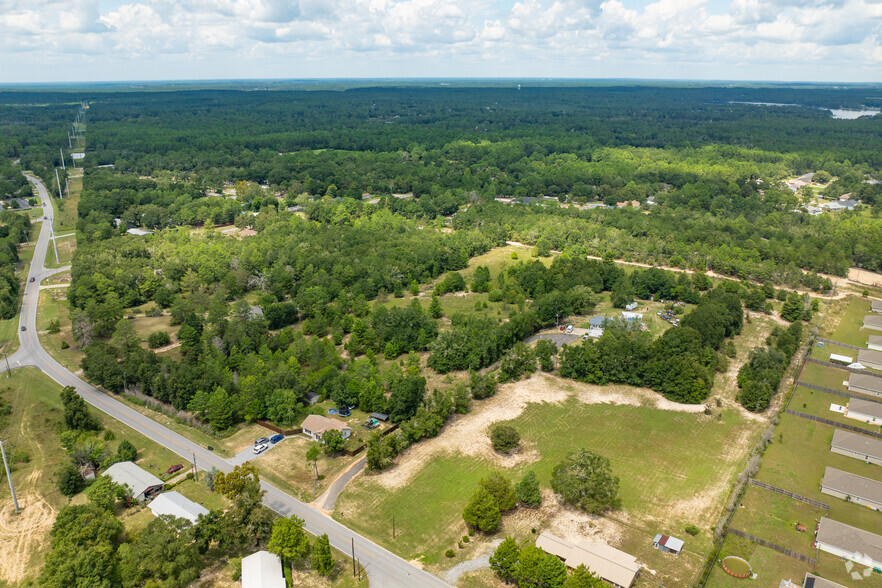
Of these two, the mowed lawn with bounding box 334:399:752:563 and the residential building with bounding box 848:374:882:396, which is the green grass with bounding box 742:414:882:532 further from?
the residential building with bounding box 848:374:882:396

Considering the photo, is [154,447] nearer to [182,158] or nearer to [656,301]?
[656,301]

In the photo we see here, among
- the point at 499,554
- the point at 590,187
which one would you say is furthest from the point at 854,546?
the point at 590,187

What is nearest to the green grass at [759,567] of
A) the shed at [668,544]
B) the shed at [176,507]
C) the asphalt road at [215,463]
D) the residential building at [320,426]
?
the shed at [668,544]

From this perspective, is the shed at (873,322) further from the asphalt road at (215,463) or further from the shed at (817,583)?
the asphalt road at (215,463)

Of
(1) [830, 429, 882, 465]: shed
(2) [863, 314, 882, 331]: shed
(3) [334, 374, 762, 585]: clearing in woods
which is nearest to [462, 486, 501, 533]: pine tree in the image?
(3) [334, 374, 762, 585]: clearing in woods

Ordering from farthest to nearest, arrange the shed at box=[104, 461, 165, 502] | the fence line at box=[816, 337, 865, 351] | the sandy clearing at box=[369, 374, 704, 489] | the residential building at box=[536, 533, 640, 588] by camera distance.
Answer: the fence line at box=[816, 337, 865, 351] → the sandy clearing at box=[369, 374, 704, 489] → the shed at box=[104, 461, 165, 502] → the residential building at box=[536, 533, 640, 588]

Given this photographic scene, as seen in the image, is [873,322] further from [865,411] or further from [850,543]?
[850,543]

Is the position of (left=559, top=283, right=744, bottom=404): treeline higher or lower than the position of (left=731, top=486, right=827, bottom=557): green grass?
higher
